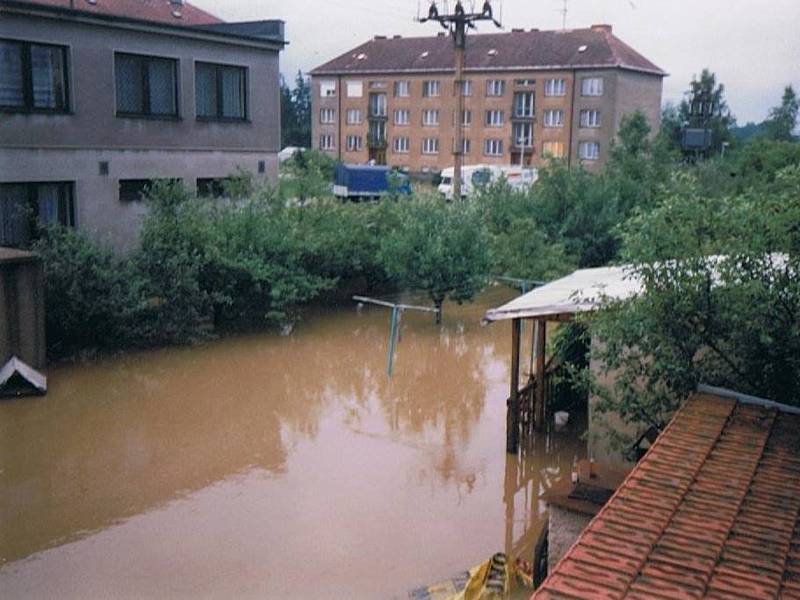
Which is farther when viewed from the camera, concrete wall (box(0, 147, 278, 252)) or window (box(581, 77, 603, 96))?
window (box(581, 77, 603, 96))

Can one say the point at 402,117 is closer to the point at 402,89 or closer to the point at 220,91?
the point at 402,89

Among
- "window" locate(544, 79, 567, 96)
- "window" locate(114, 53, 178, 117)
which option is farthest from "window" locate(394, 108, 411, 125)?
"window" locate(114, 53, 178, 117)

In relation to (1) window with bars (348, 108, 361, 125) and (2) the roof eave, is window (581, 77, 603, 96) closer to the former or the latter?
(1) window with bars (348, 108, 361, 125)

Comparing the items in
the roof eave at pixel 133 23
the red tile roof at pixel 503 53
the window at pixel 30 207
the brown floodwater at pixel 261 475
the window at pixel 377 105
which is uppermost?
the red tile roof at pixel 503 53

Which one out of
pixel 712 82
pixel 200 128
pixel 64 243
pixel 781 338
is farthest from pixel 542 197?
pixel 712 82

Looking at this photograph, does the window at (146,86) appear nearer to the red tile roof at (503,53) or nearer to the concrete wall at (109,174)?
the concrete wall at (109,174)

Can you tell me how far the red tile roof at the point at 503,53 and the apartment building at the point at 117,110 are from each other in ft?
113

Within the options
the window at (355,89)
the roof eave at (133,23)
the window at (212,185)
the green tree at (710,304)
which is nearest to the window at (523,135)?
the window at (355,89)

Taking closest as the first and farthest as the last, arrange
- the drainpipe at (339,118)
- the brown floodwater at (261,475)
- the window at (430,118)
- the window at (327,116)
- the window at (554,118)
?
the brown floodwater at (261,475), the window at (554,118), the window at (430,118), the drainpipe at (339,118), the window at (327,116)

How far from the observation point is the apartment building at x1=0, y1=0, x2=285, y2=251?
19.0 metres

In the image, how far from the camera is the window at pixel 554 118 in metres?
56.2

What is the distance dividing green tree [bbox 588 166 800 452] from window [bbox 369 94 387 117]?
5535 cm

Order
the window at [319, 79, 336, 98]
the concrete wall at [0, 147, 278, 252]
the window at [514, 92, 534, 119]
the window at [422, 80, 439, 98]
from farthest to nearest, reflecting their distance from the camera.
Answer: the window at [319, 79, 336, 98], the window at [422, 80, 439, 98], the window at [514, 92, 534, 119], the concrete wall at [0, 147, 278, 252]

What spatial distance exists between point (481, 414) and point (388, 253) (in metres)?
7.01
